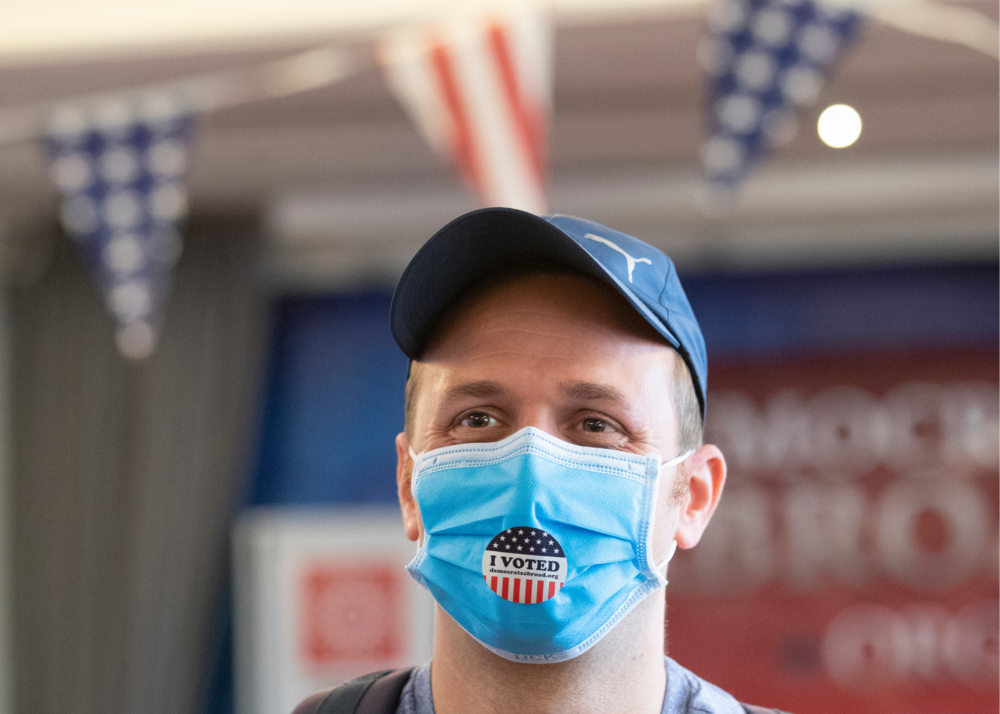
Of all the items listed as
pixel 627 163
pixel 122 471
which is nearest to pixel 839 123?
pixel 627 163

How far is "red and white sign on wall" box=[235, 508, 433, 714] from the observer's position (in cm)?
482

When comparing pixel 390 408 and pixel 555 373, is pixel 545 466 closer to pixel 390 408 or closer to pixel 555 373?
pixel 555 373

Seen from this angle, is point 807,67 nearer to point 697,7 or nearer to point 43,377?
point 697,7

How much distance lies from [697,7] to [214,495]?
3.22 m

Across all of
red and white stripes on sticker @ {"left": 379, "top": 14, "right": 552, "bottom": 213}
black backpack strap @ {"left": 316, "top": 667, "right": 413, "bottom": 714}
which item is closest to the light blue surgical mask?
black backpack strap @ {"left": 316, "top": 667, "right": 413, "bottom": 714}

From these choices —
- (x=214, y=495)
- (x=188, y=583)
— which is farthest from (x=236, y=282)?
(x=188, y=583)

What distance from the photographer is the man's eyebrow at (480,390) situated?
1.07 m

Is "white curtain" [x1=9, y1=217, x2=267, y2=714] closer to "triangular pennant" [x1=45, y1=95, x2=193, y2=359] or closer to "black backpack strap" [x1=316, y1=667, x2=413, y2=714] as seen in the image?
"triangular pennant" [x1=45, y1=95, x2=193, y2=359]

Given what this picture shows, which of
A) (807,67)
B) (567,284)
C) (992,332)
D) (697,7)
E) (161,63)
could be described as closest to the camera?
(567,284)

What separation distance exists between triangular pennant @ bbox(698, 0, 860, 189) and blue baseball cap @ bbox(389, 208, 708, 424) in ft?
5.42

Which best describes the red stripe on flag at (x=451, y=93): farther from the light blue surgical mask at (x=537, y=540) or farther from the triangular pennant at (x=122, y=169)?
the light blue surgical mask at (x=537, y=540)

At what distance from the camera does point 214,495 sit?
5.07 metres

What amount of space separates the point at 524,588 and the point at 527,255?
13.4 inches

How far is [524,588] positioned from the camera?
3.46ft
